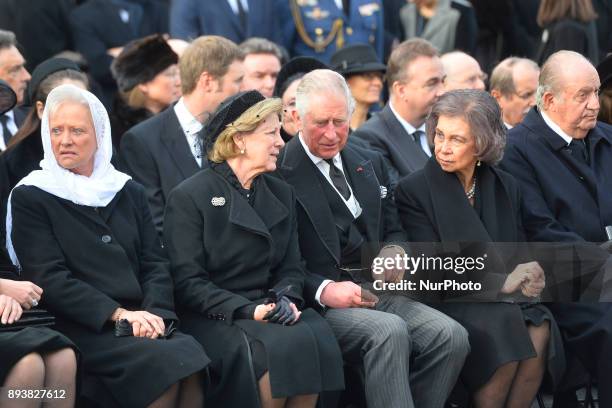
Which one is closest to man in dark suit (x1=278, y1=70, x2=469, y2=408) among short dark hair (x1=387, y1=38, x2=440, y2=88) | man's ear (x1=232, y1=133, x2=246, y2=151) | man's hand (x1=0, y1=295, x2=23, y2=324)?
man's ear (x1=232, y1=133, x2=246, y2=151)

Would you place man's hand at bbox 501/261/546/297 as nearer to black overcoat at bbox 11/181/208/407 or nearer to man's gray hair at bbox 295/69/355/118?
man's gray hair at bbox 295/69/355/118

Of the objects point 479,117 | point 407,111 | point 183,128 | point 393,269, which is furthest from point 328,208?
point 407,111

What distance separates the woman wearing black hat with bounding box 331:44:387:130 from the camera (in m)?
9.00

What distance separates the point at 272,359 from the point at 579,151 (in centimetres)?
257

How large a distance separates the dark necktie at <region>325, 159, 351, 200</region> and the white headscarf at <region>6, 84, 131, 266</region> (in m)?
1.22

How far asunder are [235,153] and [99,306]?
1.10m

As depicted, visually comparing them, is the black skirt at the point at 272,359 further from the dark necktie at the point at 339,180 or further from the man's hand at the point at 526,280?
the man's hand at the point at 526,280

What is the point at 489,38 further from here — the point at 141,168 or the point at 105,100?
the point at 141,168

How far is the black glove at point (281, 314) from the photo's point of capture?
6129 mm

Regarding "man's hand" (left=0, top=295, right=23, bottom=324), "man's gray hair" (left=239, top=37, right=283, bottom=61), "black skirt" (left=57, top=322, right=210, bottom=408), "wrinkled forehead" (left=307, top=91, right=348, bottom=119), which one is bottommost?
"black skirt" (left=57, top=322, right=210, bottom=408)

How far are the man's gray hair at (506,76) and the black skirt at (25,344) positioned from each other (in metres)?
4.43

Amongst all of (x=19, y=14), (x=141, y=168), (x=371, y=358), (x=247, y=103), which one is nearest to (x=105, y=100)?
(x=19, y=14)

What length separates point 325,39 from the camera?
34.8 ft

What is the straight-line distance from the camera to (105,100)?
32.9 feet
